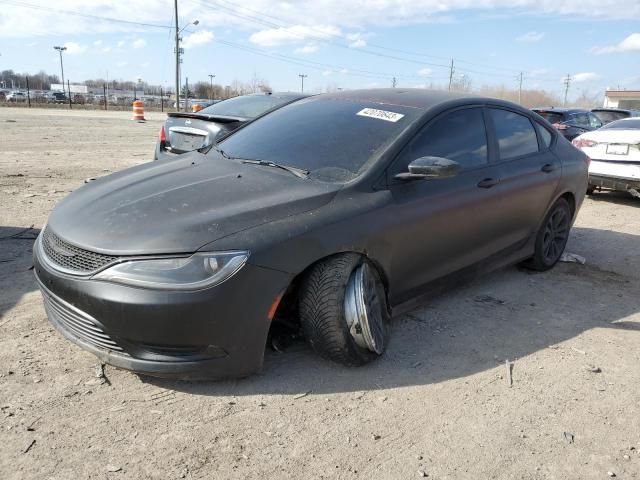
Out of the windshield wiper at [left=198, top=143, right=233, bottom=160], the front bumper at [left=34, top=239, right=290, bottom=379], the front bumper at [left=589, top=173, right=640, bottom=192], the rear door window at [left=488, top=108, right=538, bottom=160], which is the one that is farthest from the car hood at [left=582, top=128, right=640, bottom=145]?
the front bumper at [left=34, top=239, right=290, bottom=379]

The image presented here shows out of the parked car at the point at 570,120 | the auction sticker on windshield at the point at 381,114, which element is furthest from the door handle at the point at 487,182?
the parked car at the point at 570,120

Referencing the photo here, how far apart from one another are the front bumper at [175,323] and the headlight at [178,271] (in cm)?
3

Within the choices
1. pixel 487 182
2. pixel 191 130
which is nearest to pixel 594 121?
pixel 191 130

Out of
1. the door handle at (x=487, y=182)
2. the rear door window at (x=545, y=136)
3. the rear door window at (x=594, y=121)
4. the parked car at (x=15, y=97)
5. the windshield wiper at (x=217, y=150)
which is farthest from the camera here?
the parked car at (x=15, y=97)

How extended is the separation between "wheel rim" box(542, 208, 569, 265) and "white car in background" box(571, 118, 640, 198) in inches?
146

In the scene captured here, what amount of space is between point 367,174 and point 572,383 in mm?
1760

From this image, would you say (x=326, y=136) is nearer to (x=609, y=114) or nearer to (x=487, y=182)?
(x=487, y=182)

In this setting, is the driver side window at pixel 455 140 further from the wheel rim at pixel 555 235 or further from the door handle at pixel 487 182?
the wheel rim at pixel 555 235

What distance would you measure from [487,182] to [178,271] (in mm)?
2562

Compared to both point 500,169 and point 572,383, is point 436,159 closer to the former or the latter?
point 500,169

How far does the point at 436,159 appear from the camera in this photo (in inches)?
138

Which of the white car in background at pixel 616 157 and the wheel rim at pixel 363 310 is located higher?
the white car in background at pixel 616 157

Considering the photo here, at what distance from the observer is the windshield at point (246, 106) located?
7863 mm

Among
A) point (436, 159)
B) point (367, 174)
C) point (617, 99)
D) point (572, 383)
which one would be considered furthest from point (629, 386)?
point (617, 99)
